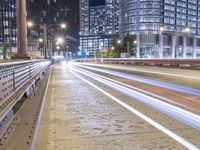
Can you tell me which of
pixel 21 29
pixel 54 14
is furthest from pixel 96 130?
pixel 54 14

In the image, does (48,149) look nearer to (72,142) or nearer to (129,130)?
(72,142)

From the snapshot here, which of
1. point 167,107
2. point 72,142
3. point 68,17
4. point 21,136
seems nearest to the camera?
point 72,142

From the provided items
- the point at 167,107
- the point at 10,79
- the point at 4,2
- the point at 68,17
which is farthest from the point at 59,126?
the point at 68,17

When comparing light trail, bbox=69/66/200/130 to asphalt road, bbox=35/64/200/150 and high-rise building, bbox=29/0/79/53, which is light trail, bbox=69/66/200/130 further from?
high-rise building, bbox=29/0/79/53

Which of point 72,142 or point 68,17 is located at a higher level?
point 68,17

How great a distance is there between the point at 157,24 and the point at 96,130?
524 ft

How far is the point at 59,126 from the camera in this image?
829cm

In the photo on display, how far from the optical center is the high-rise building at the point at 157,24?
162 metres

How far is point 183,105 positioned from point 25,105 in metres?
5.10

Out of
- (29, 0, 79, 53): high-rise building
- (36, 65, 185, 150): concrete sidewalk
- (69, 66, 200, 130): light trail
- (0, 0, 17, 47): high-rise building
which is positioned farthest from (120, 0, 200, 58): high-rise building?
(36, 65, 185, 150): concrete sidewalk

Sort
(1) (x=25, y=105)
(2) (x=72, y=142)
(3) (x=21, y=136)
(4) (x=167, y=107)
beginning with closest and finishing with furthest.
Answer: (2) (x=72, y=142)
(3) (x=21, y=136)
(4) (x=167, y=107)
(1) (x=25, y=105)

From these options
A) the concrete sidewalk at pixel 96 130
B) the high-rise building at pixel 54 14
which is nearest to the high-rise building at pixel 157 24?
the high-rise building at pixel 54 14

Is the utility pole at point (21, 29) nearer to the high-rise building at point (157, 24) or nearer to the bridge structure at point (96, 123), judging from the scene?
the bridge structure at point (96, 123)

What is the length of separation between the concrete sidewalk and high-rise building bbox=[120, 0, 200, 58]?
144924mm
